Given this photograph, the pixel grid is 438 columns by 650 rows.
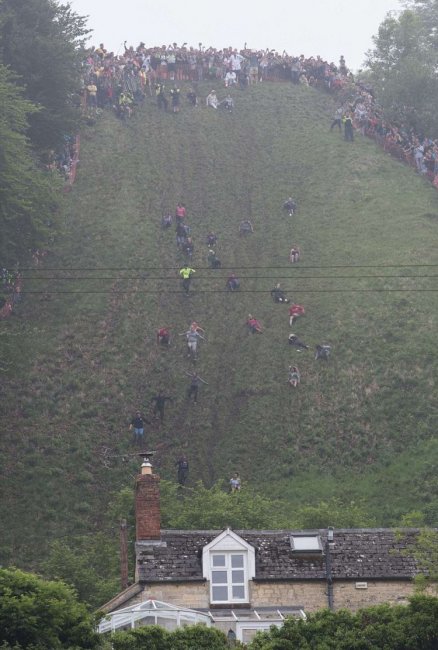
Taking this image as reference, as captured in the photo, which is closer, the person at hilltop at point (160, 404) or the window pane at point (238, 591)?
the window pane at point (238, 591)

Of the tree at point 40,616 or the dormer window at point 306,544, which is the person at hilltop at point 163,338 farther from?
the tree at point 40,616

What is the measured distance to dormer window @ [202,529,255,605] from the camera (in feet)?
142

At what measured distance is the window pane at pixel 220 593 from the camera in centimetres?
4316

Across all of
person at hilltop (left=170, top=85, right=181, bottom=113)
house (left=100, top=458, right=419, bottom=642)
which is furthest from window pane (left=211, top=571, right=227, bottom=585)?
person at hilltop (left=170, top=85, right=181, bottom=113)

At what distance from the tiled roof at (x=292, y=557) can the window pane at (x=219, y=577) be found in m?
0.37

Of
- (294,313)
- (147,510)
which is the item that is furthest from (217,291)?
(147,510)

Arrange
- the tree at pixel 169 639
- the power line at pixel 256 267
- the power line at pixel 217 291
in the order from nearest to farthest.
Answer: the tree at pixel 169 639
the power line at pixel 217 291
the power line at pixel 256 267

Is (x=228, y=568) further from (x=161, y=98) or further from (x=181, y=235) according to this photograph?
(x=161, y=98)

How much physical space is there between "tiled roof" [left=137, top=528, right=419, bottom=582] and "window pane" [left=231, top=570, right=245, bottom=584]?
1.29 feet

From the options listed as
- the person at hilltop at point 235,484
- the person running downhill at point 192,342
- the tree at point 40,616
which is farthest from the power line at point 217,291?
the tree at point 40,616

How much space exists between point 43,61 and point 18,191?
59.3 feet

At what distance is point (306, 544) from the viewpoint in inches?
1757

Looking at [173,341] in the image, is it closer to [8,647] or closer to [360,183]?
[360,183]

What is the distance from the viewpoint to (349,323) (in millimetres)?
78562
